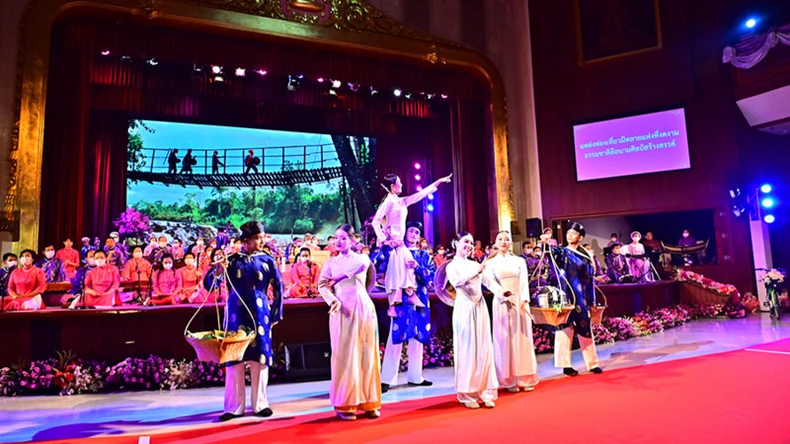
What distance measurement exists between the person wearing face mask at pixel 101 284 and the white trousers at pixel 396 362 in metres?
4.24

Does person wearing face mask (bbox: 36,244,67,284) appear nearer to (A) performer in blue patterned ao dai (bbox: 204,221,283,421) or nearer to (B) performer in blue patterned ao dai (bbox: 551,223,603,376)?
(A) performer in blue patterned ao dai (bbox: 204,221,283,421)

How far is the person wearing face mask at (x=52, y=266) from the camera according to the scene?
8016 millimetres

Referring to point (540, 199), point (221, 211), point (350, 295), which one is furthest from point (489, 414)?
point (221, 211)

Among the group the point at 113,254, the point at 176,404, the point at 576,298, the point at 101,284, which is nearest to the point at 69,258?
the point at 113,254

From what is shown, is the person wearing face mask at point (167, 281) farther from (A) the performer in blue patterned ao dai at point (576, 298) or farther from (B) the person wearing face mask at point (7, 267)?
(A) the performer in blue patterned ao dai at point (576, 298)

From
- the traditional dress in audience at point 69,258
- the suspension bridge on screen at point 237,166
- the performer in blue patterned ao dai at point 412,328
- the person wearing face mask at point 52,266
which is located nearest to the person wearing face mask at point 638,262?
the performer in blue patterned ao dai at point 412,328

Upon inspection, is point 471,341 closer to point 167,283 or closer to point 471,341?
point 471,341

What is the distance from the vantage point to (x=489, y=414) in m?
3.98

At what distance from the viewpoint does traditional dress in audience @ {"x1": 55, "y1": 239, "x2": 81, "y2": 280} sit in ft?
27.3

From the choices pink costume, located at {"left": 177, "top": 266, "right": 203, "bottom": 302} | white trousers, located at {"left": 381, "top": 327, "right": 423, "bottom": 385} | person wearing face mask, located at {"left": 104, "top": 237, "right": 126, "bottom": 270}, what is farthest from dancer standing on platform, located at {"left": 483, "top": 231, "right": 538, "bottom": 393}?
person wearing face mask, located at {"left": 104, "top": 237, "right": 126, "bottom": 270}

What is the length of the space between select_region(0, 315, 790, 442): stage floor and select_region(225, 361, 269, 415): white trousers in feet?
0.43

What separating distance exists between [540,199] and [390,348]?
8.22 meters

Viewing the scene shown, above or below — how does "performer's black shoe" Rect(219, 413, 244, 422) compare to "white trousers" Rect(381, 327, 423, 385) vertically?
below

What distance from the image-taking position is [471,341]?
169 inches
